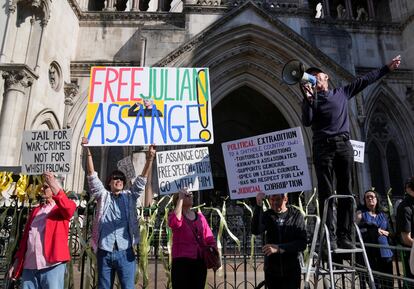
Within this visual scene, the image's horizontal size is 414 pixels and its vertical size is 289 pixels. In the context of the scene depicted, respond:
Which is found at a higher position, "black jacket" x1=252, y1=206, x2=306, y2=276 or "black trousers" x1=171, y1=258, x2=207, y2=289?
"black jacket" x1=252, y1=206, x2=306, y2=276

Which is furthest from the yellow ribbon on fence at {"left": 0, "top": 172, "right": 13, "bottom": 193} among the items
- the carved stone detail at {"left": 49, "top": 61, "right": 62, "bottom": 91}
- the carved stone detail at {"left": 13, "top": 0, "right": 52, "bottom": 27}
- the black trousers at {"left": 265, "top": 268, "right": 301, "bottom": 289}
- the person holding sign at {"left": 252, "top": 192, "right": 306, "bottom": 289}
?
the carved stone detail at {"left": 49, "top": 61, "right": 62, "bottom": 91}

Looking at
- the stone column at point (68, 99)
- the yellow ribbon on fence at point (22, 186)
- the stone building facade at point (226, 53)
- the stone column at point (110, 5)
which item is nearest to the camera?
the yellow ribbon on fence at point (22, 186)

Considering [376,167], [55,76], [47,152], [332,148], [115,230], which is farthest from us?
[376,167]

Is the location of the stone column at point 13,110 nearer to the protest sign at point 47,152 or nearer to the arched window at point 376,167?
the protest sign at point 47,152

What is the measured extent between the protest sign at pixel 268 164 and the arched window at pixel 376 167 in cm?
1212

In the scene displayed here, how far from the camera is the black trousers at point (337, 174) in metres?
3.33

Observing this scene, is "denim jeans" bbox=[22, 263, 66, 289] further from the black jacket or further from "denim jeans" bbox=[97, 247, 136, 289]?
the black jacket

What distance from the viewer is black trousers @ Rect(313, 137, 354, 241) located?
333 centimetres

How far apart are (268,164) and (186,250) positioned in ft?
5.97

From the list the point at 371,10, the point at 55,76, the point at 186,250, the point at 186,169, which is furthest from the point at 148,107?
the point at 371,10

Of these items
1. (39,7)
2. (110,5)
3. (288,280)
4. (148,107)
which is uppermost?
(110,5)

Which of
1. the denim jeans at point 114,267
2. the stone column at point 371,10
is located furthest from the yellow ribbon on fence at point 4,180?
the stone column at point 371,10

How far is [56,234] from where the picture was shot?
3.70 m

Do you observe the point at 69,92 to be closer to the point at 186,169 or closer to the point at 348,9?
the point at 186,169
